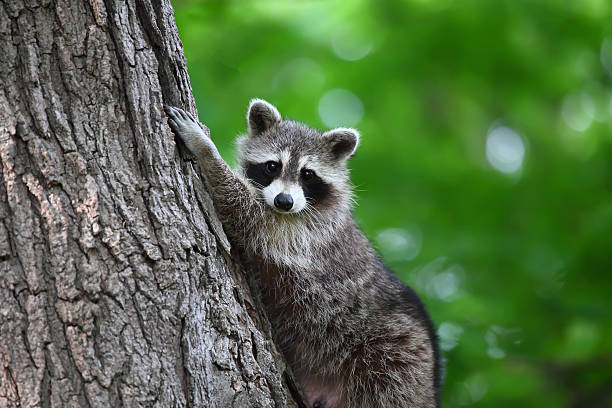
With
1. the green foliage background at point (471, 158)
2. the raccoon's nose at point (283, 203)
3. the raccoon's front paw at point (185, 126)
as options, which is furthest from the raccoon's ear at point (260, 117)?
the raccoon's front paw at point (185, 126)

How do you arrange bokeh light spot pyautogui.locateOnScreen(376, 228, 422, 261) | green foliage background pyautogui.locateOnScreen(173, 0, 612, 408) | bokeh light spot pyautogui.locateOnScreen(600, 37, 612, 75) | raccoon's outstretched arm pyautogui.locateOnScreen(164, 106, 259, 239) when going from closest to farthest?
1. raccoon's outstretched arm pyautogui.locateOnScreen(164, 106, 259, 239)
2. green foliage background pyautogui.locateOnScreen(173, 0, 612, 408)
3. bokeh light spot pyautogui.locateOnScreen(376, 228, 422, 261)
4. bokeh light spot pyautogui.locateOnScreen(600, 37, 612, 75)

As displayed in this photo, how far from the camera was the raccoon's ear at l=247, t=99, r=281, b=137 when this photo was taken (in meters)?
5.89

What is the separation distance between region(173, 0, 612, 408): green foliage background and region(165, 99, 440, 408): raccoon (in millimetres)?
1257

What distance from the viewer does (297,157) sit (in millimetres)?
5766

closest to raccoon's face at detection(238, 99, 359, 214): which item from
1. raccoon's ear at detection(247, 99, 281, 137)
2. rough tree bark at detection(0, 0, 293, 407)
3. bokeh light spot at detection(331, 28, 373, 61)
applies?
raccoon's ear at detection(247, 99, 281, 137)

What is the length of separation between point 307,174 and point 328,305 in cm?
127

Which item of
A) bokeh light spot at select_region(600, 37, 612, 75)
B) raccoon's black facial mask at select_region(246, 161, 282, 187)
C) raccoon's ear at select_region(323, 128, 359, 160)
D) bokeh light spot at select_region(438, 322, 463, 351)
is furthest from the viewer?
bokeh light spot at select_region(600, 37, 612, 75)

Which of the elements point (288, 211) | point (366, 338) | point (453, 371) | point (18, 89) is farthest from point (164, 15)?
point (453, 371)

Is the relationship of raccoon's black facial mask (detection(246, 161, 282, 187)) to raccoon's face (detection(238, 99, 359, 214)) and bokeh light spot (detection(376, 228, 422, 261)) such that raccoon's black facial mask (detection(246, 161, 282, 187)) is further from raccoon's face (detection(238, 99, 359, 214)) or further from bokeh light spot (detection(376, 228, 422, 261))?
bokeh light spot (detection(376, 228, 422, 261))

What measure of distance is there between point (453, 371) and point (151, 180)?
159 inches

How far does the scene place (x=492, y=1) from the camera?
27.4ft

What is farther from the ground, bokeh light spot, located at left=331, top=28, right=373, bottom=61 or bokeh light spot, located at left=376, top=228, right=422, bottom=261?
bokeh light spot, located at left=331, top=28, right=373, bottom=61

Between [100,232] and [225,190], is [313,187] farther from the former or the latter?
[100,232]

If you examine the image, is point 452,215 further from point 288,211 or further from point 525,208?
point 288,211
